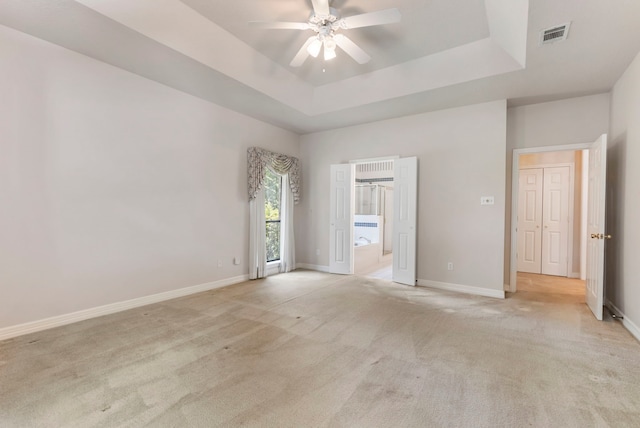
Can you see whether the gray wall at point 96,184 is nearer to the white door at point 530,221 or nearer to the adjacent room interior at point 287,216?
the adjacent room interior at point 287,216

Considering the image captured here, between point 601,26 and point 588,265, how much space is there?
109 inches

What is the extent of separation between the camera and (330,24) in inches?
107

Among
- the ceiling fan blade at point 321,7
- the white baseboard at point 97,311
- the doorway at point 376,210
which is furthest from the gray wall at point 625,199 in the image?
the white baseboard at point 97,311

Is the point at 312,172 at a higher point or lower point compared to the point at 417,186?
higher

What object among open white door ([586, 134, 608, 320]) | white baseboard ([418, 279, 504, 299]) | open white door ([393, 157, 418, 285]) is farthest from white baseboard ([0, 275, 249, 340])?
open white door ([586, 134, 608, 320])

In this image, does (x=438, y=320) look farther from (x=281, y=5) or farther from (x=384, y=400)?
(x=281, y=5)

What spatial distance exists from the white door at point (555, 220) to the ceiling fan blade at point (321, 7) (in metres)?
5.28

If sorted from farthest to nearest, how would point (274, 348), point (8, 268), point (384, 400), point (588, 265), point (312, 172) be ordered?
point (312, 172)
point (588, 265)
point (8, 268)
point (274, 348)
point (384, 400)

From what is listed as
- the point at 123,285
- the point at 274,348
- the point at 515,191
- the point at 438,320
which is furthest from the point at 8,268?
the point at 515,191

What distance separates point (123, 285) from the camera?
338 cm

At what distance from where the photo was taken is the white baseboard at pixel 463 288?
4.06 metres

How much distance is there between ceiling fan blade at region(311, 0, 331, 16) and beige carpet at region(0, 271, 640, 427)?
9.67 ft

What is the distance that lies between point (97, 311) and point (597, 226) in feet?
18.7

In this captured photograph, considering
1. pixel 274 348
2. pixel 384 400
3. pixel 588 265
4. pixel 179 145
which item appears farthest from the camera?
pixel 179 145
